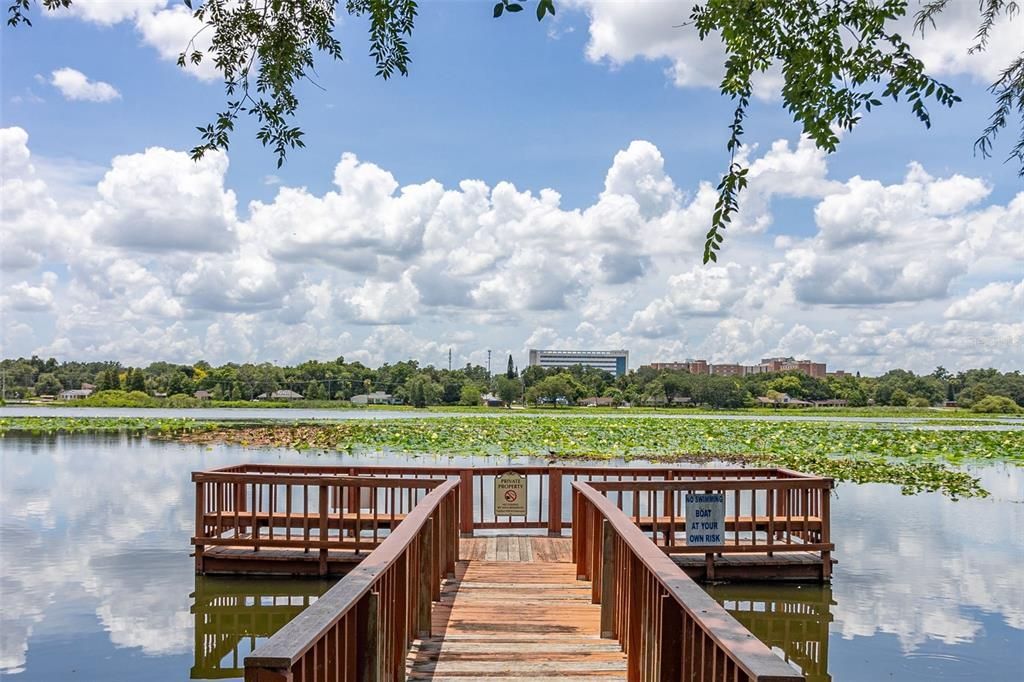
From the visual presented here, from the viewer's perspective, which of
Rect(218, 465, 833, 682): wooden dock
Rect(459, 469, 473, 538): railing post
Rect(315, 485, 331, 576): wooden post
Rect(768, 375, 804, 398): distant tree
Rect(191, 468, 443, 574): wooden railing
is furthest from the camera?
Rect(768, 375, 804, 398): distant tree

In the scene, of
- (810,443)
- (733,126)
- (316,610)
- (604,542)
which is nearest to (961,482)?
(810,443)

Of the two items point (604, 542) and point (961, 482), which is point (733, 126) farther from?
point (961, 482)

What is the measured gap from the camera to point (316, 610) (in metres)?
3.41

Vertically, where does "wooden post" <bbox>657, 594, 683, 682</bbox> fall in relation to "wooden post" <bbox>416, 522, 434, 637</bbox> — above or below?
above

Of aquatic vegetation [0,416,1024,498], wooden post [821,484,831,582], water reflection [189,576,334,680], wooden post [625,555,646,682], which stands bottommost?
water reflection [189,576,334,680]

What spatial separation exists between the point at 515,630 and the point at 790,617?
18.5ft

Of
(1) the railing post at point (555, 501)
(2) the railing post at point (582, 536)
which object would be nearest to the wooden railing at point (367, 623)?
(2) the railing post at point (582, 536)

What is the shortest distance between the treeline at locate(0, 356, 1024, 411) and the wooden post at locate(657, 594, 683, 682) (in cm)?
11406

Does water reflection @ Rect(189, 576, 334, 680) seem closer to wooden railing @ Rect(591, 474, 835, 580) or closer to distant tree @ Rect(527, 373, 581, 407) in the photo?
wooden railing @ Rect(591, 474, 835, 580)

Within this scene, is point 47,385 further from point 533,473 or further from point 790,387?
point 533,473

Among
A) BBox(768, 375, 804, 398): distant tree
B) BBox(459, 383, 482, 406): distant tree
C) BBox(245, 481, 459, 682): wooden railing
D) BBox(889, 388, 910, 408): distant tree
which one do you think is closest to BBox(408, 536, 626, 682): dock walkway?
BBox(245, 481, 459, 682): wooden railing

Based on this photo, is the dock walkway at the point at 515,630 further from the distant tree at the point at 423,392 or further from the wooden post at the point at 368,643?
the distant tree at the point at 423,392

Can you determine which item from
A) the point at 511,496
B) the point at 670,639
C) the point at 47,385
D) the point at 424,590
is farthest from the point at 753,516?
the point at 47,385

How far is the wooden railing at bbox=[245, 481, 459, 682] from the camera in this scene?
2.91m
